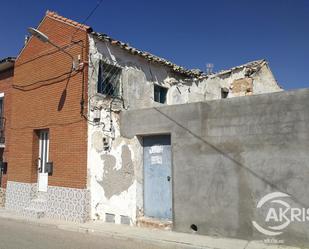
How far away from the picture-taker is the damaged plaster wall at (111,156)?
33.4ft

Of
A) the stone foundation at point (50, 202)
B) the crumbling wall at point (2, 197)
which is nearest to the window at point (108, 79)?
the stone foundation at point (50, 202)

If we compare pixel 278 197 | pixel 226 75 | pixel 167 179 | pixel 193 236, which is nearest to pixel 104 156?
pixel 167 179

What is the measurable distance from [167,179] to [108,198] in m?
2.05

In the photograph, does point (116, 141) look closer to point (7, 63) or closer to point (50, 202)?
point (50, 202)

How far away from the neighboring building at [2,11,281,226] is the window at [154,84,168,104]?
0.14 ft

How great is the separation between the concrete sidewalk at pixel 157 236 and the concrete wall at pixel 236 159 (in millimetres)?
296

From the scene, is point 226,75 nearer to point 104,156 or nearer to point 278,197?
point 104,156

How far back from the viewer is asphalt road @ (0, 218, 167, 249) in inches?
314

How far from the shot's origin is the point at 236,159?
8.28m

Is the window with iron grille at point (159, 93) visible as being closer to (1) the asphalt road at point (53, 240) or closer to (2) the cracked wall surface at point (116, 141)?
(2) the cracked wall surface at point (116, 141)

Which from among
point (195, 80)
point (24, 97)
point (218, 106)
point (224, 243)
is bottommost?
point (224, 243)

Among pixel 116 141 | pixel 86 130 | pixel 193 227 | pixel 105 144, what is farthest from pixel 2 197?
pixel 193 227

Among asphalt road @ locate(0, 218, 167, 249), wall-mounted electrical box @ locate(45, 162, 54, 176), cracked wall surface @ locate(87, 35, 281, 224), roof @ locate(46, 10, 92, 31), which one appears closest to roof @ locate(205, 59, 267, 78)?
cracked wall surface @ locate(87, 35, 281, 224)

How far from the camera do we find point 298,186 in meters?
7.44
